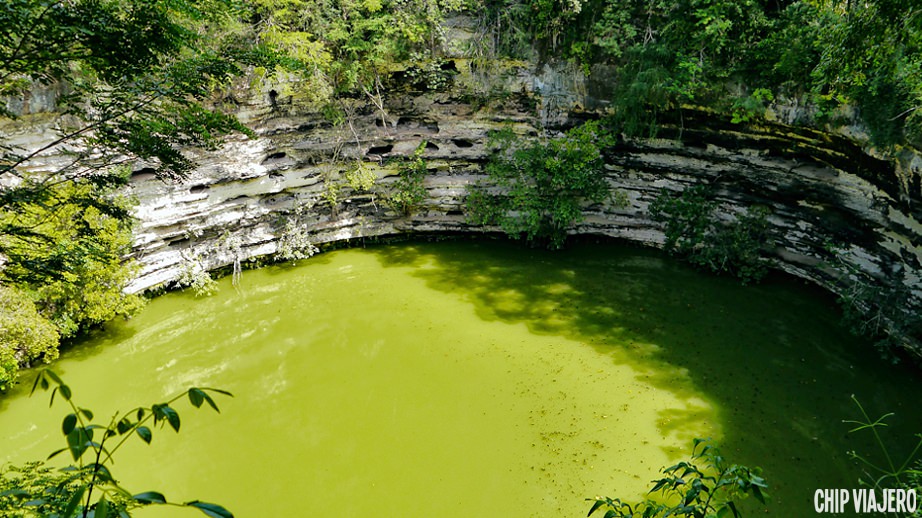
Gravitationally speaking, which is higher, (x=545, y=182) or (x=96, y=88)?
(x=96, y=88)

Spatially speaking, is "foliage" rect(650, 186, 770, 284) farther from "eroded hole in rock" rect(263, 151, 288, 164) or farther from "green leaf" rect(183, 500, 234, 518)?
"green leaf" rect(183, 500, 234, 518)

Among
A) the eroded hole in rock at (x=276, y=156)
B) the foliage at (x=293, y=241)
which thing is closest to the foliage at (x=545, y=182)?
the foliage at (x=293, y=241)

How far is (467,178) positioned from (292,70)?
17.5 feet

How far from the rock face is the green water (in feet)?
2.74

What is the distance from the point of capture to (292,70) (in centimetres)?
530

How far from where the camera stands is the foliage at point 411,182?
33.0 ft

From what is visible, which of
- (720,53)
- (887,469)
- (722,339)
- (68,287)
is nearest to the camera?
(887,469)

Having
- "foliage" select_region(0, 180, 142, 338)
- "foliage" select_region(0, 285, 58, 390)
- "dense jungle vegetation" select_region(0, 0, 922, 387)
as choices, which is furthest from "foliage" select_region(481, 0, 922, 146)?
"foliage" select_region(0, 285, 58, 390)

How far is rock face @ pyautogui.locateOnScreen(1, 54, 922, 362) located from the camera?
24.8 feet

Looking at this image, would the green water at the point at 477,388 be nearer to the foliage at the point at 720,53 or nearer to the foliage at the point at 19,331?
the foliage at the point at 19,331

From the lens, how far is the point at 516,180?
9875 millimetres

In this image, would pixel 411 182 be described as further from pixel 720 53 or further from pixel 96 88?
pixel 96 88

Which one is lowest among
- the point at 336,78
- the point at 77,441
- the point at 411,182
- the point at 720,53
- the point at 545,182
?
the point at 411,182

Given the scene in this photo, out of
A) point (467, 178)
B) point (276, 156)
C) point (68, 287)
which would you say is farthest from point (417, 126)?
point (68, 287)
